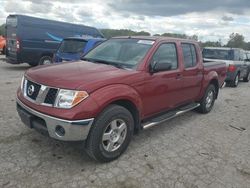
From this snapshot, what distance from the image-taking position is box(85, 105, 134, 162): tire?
3.39 m

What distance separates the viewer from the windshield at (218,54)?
1116 cm

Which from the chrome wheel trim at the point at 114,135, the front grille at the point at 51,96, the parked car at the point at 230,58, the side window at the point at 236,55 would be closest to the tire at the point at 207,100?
the chrome wheel trim at the point at 114,135

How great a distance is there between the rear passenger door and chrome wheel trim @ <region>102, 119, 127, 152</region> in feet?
6.46

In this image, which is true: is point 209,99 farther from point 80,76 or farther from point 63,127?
point 63,127

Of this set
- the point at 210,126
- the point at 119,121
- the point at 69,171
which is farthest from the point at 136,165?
the point at 210,126

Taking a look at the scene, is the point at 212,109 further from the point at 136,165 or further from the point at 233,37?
the point at 233,37

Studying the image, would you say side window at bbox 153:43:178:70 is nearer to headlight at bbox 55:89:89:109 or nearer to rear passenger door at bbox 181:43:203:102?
rear passenger door at bbox 181:43:203:102

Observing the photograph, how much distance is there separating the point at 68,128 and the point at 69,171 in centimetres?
65

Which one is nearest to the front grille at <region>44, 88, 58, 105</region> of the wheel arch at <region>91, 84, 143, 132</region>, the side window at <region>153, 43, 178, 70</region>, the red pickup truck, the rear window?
the red pickup truck

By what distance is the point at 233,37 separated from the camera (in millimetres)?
49938

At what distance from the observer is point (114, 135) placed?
12.3ft

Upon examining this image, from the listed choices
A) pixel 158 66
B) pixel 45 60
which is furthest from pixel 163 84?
pixel 45 60

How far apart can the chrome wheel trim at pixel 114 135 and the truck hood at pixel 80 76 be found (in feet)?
1.97

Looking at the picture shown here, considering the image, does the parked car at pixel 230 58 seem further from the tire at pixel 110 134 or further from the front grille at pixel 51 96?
the front grille at pixel 51 96
